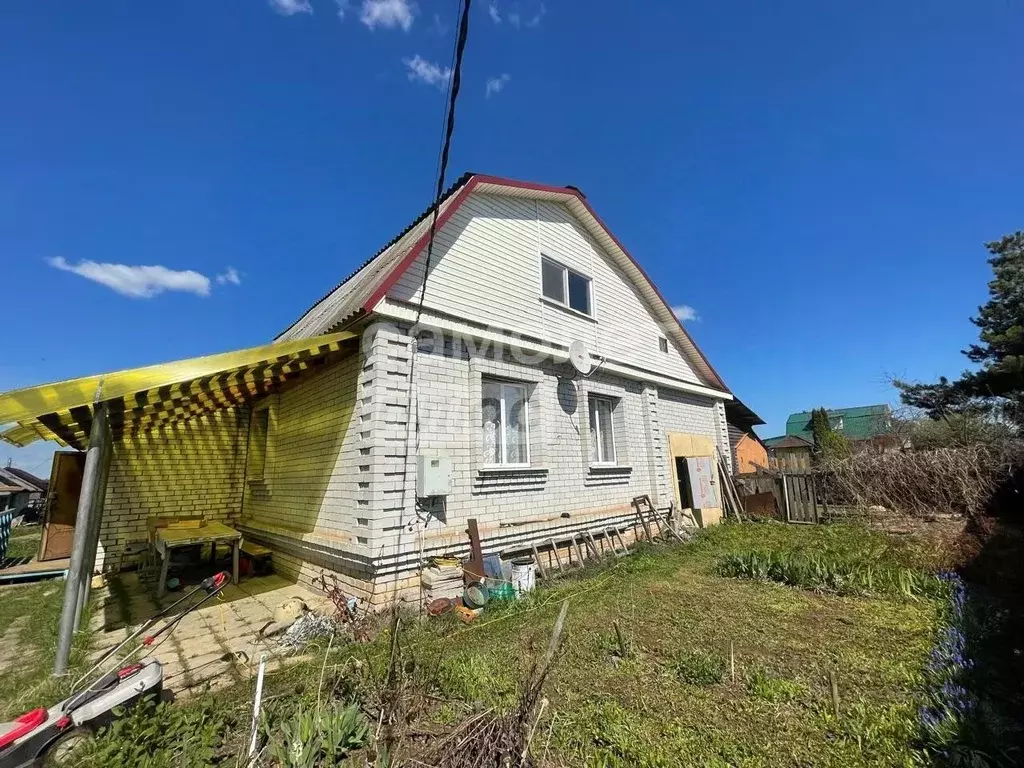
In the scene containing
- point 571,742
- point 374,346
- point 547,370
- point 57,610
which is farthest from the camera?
point 547,370

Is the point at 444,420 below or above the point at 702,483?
above

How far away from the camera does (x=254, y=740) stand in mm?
2391

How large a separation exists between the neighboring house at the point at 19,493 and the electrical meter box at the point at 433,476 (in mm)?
19799

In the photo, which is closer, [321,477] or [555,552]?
[321,477]

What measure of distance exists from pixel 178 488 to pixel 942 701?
38.9 feet

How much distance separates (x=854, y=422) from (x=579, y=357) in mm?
35345

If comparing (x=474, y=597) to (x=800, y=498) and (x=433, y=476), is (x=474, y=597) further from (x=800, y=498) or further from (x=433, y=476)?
(x=800, y=498)

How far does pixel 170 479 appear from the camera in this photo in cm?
927

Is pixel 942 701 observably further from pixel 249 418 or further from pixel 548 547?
pixel 249 418

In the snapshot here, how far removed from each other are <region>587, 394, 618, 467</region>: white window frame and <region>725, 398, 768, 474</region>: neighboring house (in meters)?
8.09

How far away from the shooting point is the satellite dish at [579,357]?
339 inches

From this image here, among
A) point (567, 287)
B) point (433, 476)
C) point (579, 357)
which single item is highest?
point (567, 287)

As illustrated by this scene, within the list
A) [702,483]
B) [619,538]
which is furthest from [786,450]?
[619,538]

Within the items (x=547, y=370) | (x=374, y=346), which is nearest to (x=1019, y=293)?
(x=547, y=370)
